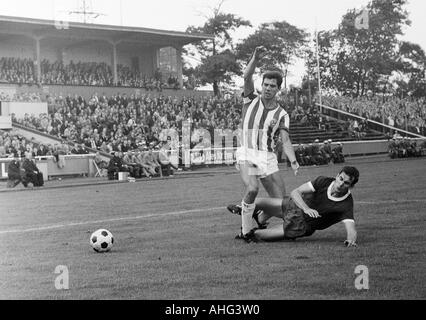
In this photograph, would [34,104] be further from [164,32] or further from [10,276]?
[10,276]

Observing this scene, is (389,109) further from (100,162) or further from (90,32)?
(100,162)

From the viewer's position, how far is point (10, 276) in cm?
655

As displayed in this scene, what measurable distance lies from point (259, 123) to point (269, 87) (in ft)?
1.91

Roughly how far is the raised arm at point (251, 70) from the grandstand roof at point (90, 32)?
109 ft

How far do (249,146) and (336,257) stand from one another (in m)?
2.16

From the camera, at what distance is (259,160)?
860cm

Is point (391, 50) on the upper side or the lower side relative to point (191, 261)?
upper

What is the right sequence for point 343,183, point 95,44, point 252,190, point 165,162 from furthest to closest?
1. point 95,44
2. point 165,162
3. point 252,190
4. point 343,183

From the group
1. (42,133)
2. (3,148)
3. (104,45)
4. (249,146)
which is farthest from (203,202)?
(104,45)

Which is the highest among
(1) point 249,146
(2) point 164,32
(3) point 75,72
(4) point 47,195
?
(2) point 164,32

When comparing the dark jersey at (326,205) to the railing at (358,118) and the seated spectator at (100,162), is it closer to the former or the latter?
the seated spectator at (100,162)

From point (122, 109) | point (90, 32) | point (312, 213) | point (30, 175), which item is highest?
point (90, 32)

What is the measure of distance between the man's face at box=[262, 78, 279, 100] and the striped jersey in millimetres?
282

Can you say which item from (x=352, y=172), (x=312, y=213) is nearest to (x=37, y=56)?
(x=312, y=213)
